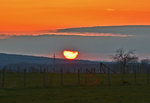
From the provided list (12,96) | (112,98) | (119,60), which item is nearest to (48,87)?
(12,96)

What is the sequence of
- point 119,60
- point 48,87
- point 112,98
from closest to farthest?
1. point 112,98
2. point 48,87
3. point 119,60

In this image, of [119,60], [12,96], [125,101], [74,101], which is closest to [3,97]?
[12,96]

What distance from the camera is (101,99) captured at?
29.9m

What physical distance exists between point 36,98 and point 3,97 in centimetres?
268

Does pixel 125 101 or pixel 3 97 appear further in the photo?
pixel 3 97

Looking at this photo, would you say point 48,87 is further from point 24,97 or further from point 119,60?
point 119,60

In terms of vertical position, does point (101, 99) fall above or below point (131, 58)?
below

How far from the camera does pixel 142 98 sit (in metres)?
30.9

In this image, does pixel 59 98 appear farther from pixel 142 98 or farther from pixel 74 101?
pixel 142 98

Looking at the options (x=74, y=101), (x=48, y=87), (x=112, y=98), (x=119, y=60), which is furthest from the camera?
(x=119, y=60)

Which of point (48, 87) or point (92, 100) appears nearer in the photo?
point (92, 100)

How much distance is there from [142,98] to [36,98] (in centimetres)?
743

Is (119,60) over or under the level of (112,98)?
over

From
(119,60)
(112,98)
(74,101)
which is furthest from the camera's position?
(119,60)
